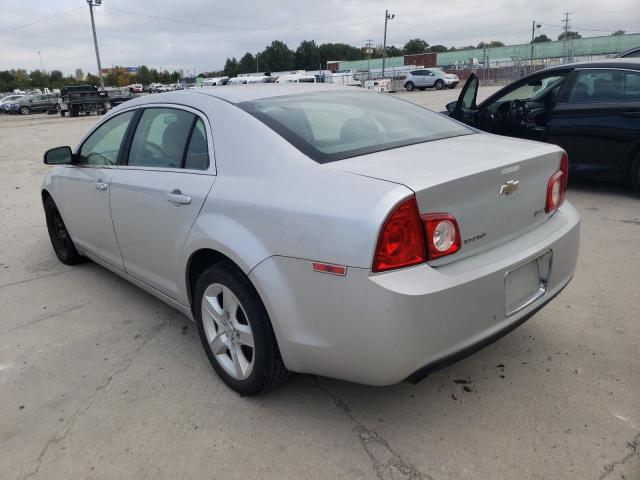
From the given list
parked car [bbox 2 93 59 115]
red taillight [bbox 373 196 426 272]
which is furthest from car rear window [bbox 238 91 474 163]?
parked car [bbox 2 93 59 115]

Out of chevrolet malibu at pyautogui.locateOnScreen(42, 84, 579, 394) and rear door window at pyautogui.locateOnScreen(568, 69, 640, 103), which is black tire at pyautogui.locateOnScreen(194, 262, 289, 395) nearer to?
chevrolet malibu at pyautogui.locateOnScreen(42, 84, 579, 394)

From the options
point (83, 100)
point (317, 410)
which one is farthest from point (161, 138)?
point (83, 100)

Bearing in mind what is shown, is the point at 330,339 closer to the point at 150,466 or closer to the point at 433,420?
the point at 433,420

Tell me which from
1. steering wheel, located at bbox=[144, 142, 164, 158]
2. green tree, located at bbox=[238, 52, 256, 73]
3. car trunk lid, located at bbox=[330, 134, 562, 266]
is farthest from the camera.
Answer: green tree, located at bbox=[238, 52, 256, 73]

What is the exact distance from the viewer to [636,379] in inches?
108

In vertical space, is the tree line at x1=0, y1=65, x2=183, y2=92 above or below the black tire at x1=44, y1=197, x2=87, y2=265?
above

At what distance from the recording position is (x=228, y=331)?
2.75 metres

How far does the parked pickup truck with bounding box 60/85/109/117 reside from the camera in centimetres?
3369

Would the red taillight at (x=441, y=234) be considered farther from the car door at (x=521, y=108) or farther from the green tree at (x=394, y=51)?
the green tree at (x=394, y=51)

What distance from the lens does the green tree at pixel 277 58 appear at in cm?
11669

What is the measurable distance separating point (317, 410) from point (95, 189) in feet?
7.59

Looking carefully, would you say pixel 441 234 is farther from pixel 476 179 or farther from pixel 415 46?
pixel 415 46

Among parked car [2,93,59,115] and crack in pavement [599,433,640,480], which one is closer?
crack in pavement [599,433,640,480]

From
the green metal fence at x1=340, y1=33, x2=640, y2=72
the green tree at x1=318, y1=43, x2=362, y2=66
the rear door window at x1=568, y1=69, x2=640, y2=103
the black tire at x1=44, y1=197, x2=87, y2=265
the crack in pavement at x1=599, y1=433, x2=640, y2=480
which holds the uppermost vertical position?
the green tree at x1=318, y1=43, x2=362, y2=66
